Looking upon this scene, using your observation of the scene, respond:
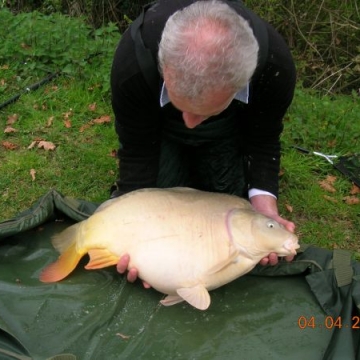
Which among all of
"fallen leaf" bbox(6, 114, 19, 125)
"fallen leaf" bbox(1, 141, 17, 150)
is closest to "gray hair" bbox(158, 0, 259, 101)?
"fallen leaf" bbox(1, 141, 17, 150)

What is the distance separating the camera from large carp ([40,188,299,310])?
1.88m

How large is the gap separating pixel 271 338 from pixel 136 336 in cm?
49

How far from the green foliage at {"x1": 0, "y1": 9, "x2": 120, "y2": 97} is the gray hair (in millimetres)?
2285

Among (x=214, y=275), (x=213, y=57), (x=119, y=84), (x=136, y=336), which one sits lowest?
(x=136, y=336)

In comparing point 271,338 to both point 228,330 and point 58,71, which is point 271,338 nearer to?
point 228,330

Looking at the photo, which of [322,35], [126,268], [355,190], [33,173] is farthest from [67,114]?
[322,35]

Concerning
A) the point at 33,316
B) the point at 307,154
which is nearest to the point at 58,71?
the point at 307,154

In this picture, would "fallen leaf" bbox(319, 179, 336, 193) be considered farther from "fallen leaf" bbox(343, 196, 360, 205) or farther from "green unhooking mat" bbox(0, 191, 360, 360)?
"green unhooking mat" bbox(0, 191, 360, 360)

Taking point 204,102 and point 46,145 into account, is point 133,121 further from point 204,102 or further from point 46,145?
point 46,145

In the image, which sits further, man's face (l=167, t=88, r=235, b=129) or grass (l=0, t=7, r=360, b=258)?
grass (l=0, t=7, r=360, b=258)

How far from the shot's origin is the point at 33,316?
6.21ft

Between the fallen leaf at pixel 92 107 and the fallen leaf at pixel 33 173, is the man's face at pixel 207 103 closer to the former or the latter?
the fallen leaf at pixel 33 173

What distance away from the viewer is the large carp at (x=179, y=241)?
188 centimetres

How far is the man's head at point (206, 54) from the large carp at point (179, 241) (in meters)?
0.58
